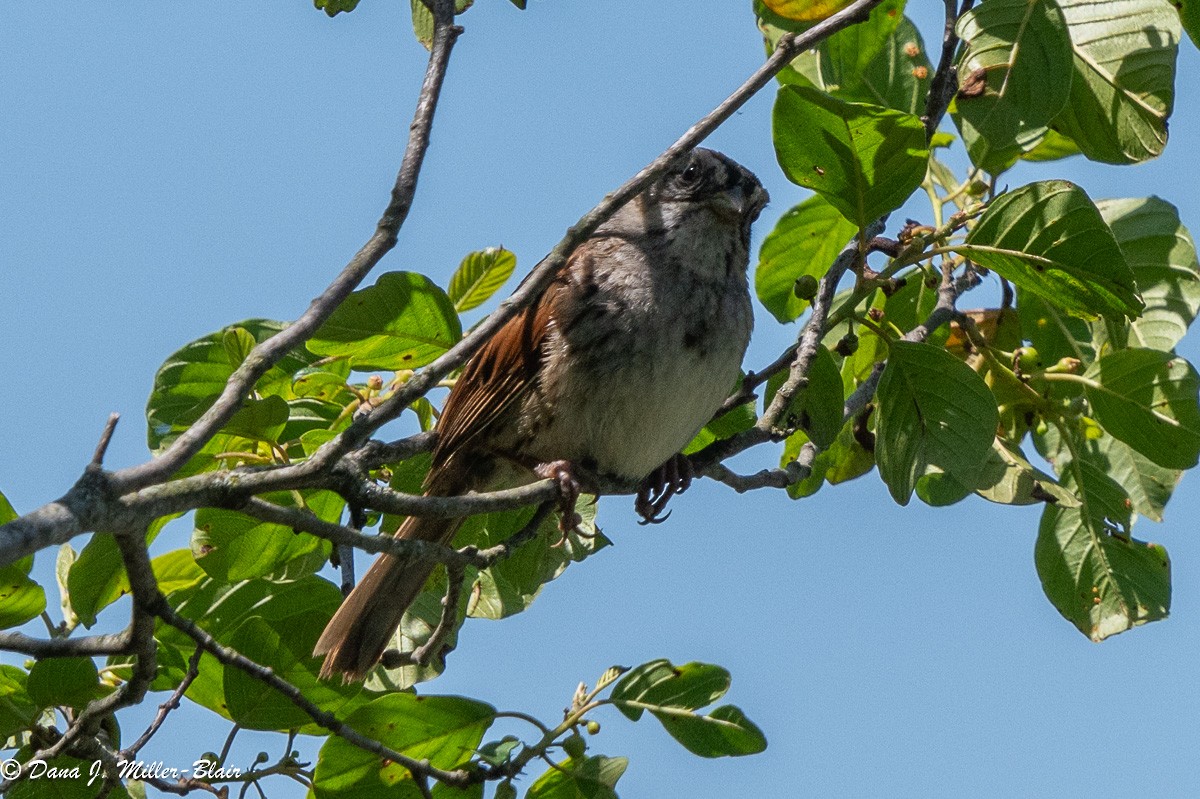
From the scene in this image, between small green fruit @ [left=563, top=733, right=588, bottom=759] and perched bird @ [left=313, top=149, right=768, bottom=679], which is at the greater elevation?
perched bird @ [left=313, top=149, right=768, bottom=679]

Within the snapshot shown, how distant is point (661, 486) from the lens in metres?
3.90

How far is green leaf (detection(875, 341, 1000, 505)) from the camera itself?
3.04 m

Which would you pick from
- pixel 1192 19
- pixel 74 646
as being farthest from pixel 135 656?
pixel 1192 19

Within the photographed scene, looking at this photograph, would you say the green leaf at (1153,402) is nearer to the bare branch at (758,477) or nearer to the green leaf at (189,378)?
the bare branch at (758,477)

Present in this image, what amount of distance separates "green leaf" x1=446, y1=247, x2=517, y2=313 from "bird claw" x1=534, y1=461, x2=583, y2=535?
0.50 metres

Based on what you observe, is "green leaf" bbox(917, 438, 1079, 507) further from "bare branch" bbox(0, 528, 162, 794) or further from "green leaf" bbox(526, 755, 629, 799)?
"bare branch" bbox(0, 528, 162, 794)

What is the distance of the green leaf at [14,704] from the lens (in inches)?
111

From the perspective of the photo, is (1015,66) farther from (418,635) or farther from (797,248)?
(418,635)

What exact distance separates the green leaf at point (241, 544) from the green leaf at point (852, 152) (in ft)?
4.40

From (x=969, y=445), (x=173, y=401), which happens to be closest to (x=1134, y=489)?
(x=969, y=445)

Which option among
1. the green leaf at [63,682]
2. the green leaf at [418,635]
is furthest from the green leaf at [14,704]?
the green leaf at [418,635]

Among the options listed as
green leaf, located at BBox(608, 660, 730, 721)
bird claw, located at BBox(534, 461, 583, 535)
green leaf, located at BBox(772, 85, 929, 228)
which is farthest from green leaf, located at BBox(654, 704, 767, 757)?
green leaf, located at BBox(772, 85, 929, 228)

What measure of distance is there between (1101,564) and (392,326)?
1.88 m

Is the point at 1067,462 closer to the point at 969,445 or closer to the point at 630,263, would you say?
the point at 969,445
